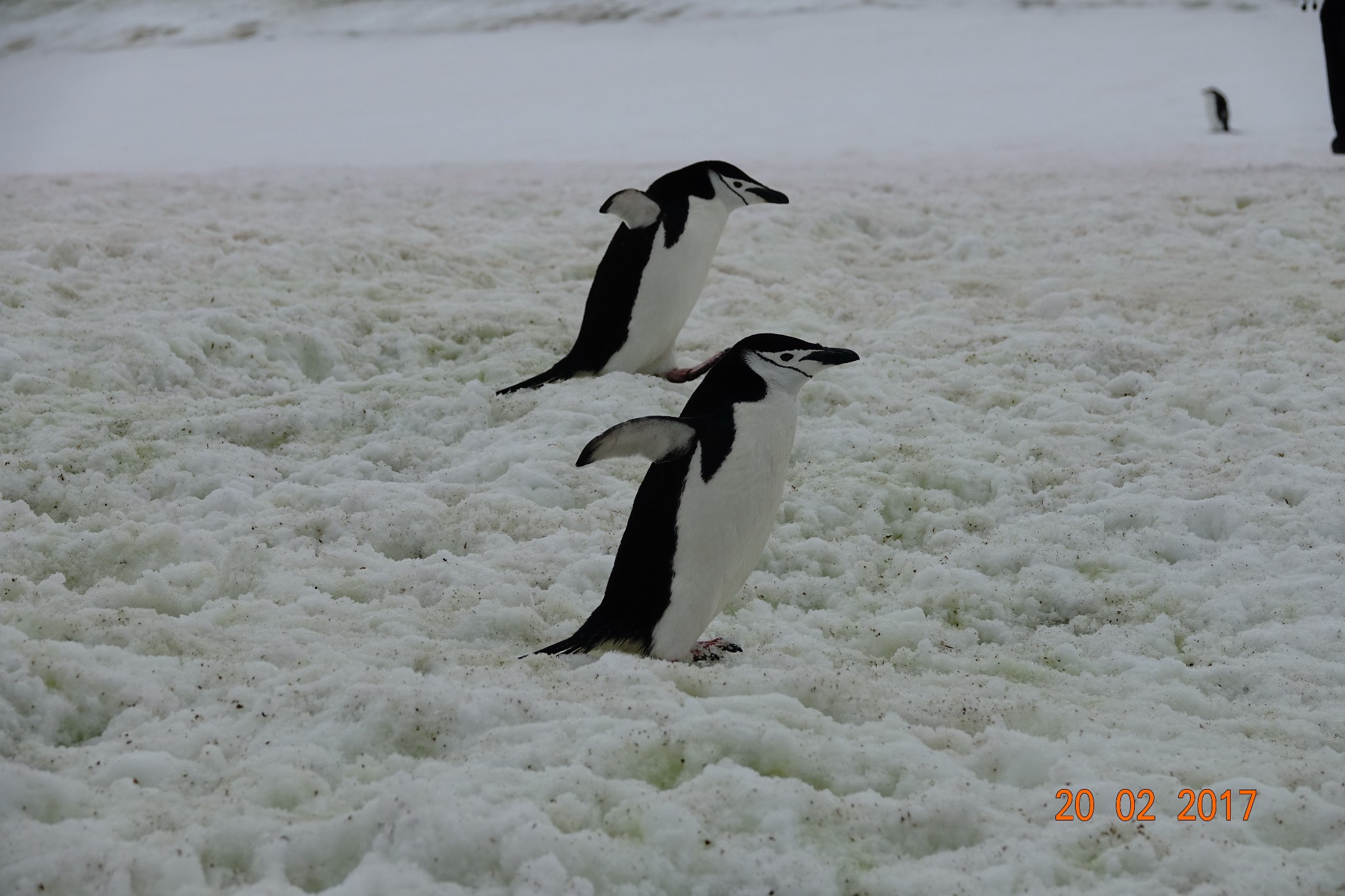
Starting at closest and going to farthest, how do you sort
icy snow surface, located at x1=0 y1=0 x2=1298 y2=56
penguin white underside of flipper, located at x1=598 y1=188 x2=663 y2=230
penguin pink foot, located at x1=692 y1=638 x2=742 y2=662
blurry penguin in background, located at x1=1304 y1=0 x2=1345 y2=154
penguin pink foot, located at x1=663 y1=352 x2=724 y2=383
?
penguin pink foot, located at x1=692 y1=638 x2=742 y2=662
penguin white underside of flipper, located at x1=598 y1=188 x2=663 y2=230
penguin pink foot, located at x1=663 y1=352 x2=724 y2=383
blurry penguin in background, located at x1=1304 y1=0 x2=1345 y2=154
icy snow surface, located at x1=0 y1=0 x2=1298 y2=56

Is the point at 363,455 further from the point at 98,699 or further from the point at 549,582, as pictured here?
the point at 98,699

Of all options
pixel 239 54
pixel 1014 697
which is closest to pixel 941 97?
pixel 239 54

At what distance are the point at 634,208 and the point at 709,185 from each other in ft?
0.95

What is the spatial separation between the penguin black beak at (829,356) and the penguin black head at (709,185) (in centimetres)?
155

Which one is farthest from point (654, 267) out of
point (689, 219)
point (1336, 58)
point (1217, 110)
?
point (1217, 110)

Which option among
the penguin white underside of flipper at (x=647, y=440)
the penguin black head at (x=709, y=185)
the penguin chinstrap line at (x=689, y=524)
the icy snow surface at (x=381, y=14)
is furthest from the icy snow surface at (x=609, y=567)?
the icy snow surface at (x=381, y=14)

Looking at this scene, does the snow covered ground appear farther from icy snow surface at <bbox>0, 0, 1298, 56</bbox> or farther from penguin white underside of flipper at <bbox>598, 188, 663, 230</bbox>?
icy snow surface at <bbox>0, 0, 1298, 56</bbox>

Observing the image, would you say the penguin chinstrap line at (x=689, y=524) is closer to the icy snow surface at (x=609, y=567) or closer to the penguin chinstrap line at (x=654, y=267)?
the icy snow surface at (x=609, y=567)

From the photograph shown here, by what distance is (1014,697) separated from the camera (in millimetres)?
2320
